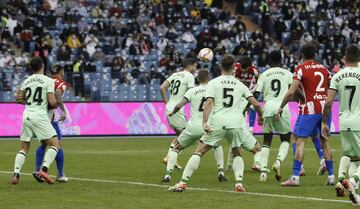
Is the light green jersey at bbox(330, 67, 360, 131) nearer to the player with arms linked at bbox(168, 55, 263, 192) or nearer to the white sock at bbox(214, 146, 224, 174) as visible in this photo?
the player with arms linked at bbox(168, 55, 263, 192)

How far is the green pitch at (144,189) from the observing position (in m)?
14.6

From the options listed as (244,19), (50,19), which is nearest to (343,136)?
(50,19)

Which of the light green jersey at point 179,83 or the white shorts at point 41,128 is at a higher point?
the light green jersey at point 179,83

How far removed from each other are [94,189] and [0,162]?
791 centimetres

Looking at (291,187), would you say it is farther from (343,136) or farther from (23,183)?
(23,183)

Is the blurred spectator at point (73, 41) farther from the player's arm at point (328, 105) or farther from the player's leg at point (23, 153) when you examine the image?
the player's arm at point (328, 105)

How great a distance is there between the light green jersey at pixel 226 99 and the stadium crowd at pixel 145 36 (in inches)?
790

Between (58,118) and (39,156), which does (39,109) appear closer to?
(58,118)

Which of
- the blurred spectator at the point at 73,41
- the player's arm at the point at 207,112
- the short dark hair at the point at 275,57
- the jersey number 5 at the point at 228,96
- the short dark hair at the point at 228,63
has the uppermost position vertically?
the blurred spectator at the point at 73,41

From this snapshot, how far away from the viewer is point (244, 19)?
49.5 metres

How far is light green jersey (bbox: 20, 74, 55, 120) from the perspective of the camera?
59.4 ft

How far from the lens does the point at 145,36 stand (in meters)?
43.4

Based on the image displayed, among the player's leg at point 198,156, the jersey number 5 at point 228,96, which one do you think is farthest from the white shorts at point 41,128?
the jersey number 5 at point 228,96

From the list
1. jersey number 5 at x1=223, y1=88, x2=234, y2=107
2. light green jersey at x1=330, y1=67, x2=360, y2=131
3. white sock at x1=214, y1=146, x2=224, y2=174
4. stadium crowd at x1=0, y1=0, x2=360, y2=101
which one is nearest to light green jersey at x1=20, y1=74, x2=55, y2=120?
white sock at x1=214, y1=146, x2=224, y2=174
